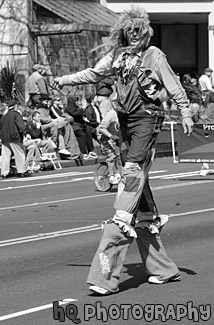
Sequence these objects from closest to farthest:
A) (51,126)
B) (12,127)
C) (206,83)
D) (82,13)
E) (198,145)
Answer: (198,145)
(12,127)
(51,126)
(206,83)
(82,13)

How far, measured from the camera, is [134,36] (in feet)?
26.3

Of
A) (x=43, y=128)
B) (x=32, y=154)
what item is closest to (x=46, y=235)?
(x=32, y=154)

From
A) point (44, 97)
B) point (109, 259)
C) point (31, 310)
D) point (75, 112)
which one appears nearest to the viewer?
point (31, 310)

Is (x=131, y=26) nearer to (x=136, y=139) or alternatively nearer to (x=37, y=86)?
(x=136, y=139)

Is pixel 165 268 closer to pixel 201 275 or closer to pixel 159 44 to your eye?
pixel 201 275

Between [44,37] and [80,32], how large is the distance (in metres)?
1.46

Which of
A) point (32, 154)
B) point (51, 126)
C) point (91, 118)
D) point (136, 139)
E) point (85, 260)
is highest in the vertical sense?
point (136, 139)

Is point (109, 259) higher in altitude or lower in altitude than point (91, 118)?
higher

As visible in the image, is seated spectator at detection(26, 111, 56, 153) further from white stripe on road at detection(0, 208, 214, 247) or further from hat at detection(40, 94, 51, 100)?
white stripe on road at detection(0, 208, 214, 247)

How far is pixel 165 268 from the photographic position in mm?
8102

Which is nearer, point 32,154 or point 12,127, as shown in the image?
point 12,127

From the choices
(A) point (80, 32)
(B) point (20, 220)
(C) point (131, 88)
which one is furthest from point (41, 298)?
(A) point (80, 32)

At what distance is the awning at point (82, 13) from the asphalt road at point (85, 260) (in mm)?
13115

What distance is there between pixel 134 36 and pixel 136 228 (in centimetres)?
168
